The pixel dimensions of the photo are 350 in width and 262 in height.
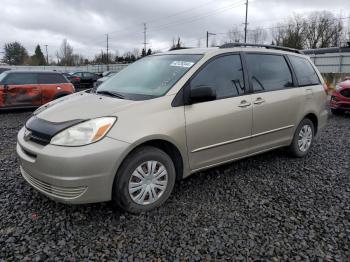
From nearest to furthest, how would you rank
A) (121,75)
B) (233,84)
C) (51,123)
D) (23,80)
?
(51,123), (233,84), (121,75), (23,80)

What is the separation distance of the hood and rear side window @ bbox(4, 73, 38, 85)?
6.95m

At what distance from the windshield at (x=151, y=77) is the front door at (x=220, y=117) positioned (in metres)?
0.24

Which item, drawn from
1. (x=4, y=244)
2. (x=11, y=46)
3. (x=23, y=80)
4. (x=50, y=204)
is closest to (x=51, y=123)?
(x=50, y=204)

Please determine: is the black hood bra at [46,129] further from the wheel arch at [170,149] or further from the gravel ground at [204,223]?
the gravel ground at [204,223]

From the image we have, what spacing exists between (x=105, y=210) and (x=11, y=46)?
93.2 m

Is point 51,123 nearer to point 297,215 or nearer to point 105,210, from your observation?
point 105,210

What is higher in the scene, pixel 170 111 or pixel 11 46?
pixel 11 46

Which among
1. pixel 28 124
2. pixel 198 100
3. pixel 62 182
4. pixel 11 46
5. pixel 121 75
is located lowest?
pixel 62 182

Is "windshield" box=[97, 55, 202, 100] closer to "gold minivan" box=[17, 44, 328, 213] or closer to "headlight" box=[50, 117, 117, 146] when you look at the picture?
"gold minivan" box=[17, 44, 328, 213]

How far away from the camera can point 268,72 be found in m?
4.34

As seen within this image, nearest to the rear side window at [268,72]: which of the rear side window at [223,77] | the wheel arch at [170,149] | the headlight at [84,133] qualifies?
the rear side window at [223,77]

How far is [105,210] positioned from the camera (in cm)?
321

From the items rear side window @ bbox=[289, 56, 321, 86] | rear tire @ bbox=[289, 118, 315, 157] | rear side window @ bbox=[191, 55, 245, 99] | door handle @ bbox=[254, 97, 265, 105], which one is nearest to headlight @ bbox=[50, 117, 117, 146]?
rear side window @ bbox=[191, 55, 245, 99]

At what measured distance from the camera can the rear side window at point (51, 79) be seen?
9.84 meters
